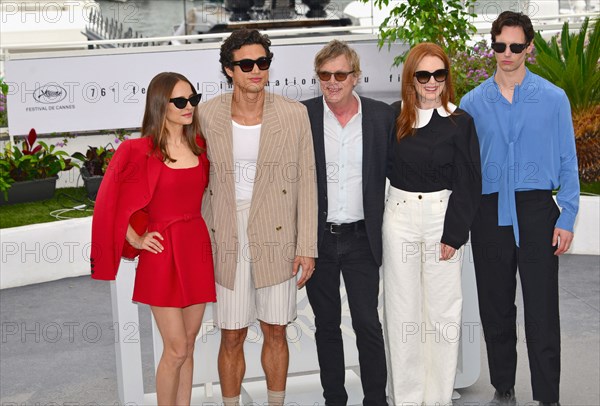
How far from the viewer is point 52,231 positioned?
9.16 metres

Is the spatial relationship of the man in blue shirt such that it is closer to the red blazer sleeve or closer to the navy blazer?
the navy blazer

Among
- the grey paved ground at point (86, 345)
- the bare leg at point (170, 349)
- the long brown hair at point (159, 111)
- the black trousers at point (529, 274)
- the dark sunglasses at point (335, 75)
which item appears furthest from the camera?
the grey paved ground at point (86, 345)

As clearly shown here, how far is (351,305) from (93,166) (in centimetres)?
598

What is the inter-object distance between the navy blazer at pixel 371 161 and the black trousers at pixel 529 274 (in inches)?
23.7

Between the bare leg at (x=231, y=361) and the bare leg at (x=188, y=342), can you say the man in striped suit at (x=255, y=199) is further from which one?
the bare leg at (x=188, y=342)

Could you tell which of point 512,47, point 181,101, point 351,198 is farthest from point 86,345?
point 512,47

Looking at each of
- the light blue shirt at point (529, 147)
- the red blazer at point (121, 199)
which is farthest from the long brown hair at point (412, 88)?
the red blazer at point (121, 199)

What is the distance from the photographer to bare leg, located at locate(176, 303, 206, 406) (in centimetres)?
483

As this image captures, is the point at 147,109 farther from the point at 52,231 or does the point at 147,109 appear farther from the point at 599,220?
the point at 599,220

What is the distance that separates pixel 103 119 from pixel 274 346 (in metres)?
6.30

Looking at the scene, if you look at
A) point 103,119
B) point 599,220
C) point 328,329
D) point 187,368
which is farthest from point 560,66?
point 187,368

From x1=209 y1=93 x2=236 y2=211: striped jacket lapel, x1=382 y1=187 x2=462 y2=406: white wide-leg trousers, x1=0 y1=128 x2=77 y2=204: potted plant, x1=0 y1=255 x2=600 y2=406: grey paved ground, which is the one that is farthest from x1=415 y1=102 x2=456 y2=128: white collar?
x1=0 y1=128 x2=77 y2=204: potted plant

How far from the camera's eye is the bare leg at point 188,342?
4.83 metres

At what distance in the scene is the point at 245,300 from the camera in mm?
4953
